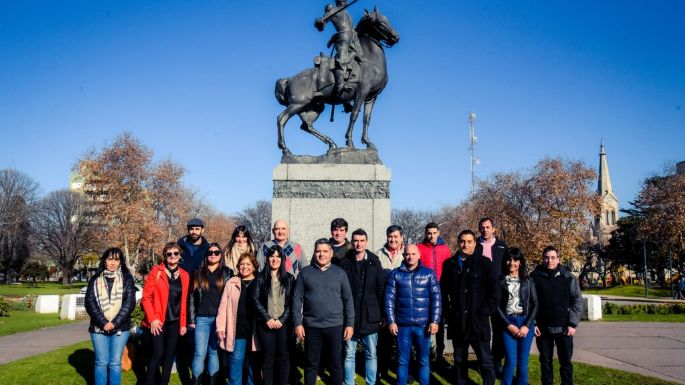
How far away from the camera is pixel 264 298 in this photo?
611 cm

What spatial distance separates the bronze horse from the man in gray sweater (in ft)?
15.0

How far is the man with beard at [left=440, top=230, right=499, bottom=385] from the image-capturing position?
6.38 m

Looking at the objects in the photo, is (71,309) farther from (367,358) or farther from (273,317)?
(367,358)

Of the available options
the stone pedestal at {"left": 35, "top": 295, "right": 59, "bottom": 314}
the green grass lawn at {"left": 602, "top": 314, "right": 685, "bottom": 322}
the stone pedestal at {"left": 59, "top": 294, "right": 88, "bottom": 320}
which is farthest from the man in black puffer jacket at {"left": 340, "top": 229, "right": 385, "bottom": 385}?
the stone pedestal at {"left": 35, "top": 295, "right": 59, "bottom": 314}

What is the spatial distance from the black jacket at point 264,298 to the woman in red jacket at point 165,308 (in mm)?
1038

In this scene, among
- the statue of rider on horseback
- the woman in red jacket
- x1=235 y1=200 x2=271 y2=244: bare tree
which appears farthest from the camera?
x1=235 y1=200 x2=271 y2=244: bare tree

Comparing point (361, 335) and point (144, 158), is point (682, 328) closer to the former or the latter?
point (361, 335)

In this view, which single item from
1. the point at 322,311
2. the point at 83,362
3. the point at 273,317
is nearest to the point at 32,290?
the point at 83,362

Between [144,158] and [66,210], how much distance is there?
32432mm

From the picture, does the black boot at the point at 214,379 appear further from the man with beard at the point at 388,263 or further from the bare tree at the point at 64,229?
the bare tree at the point at 64,229

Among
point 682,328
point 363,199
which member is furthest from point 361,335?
point 682,328

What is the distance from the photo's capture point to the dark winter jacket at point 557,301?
21.6ft

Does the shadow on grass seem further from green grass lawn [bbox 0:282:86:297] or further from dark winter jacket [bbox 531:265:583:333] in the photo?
green grass lawn [bbox 0:282:86:297]

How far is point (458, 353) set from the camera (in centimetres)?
646
